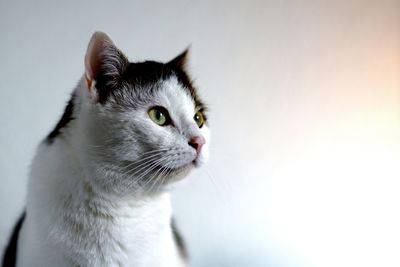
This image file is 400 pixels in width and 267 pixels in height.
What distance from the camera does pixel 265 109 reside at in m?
1.23

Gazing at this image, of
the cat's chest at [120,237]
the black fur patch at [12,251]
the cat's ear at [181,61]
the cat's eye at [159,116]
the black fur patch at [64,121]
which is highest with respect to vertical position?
the cat's ear at [181,61]

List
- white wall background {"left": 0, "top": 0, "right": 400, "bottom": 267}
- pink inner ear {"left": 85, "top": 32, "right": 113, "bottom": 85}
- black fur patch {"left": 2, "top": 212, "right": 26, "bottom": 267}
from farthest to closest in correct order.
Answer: white wall background {"left": 0, "top": 0, "right": 400, "bottom": 267} < black fur patch {"left": 2, "top": 212, "right": 26, "bottom": 267} < pink inner ear {"left": 85, "top": 32, "right": 113, "bottom": 85}

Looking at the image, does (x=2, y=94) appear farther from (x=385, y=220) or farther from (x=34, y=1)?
(x=385, y=220)

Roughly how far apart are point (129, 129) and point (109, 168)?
2.7 inches

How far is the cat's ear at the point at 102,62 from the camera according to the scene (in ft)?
2.14

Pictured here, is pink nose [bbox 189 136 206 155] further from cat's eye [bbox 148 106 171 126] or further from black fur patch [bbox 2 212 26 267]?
black fur patch [bbox 2 212 26 267]

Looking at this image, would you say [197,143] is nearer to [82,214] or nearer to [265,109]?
[82,214]

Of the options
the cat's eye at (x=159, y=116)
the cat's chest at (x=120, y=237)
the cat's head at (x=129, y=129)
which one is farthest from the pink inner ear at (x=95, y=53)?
the cat's chest at (x=120, y=237)

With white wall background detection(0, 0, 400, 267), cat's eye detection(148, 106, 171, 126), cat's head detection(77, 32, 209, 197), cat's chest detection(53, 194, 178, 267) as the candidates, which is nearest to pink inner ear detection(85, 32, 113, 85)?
cat's head detection(77, 32, 209, 197)

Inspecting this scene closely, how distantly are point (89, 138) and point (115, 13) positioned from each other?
473 millimetres

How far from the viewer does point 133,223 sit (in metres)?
0.71

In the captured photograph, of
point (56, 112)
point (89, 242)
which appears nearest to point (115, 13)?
point (56, 112)

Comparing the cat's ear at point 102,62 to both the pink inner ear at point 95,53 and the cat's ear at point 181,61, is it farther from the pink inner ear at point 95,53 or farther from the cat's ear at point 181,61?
the cat's ear at point 181,61

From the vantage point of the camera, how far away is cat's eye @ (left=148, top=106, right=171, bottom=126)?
695 millimetres
